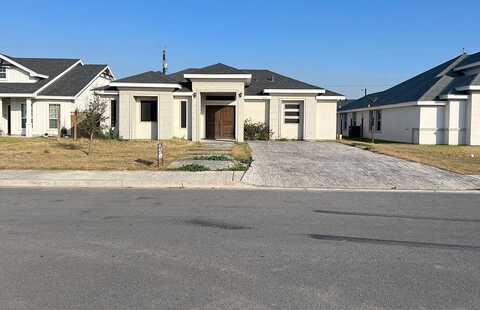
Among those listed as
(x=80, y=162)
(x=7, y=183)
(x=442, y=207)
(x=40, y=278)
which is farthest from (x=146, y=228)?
(x=80, y=162)

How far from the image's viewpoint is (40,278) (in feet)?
17.2

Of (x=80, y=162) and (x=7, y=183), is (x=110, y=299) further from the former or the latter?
(x=80, y=162)

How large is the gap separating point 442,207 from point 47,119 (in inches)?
1116

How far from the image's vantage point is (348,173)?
16.4m

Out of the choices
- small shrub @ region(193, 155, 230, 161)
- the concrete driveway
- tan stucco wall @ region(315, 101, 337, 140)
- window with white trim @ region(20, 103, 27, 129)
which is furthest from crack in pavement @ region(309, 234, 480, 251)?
window with white trim @ region(20, 103, 27, 129)

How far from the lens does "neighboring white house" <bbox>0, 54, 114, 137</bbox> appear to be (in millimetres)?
32031

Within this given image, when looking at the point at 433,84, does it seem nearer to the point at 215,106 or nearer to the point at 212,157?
the point at 215,106

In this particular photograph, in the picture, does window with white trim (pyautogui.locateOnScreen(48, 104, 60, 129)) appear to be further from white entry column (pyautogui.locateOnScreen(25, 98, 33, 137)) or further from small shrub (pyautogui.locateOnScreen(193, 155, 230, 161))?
small shrub (pyautogui.locateOnScreen(193, 155, 230, 161))

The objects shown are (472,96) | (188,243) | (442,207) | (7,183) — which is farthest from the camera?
(472,96)

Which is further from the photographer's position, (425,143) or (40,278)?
(425,143)

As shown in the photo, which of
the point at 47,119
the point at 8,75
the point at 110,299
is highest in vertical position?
the point at 8,75

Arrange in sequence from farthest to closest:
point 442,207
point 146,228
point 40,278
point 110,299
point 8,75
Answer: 1. point 8,75
2. point 442,207
3. point 146,228
4. point 40,278
5. point 110,299

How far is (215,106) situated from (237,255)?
2575cm

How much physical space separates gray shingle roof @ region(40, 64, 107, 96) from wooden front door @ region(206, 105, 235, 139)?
9.49 m
